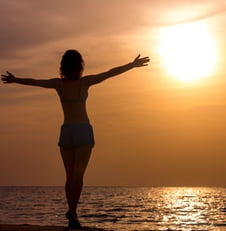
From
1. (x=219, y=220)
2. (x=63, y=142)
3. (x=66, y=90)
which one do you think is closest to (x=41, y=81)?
(x=66, y=90)

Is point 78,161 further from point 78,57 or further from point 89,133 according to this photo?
point 78,57

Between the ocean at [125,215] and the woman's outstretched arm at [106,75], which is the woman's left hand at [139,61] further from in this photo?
the ocean at [125,215]

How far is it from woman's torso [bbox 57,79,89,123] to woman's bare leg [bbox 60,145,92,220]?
48cm

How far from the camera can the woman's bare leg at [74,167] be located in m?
9.23

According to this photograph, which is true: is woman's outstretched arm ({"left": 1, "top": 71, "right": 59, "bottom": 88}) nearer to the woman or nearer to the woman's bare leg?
the woman

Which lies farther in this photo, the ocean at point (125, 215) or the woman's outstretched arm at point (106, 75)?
the ocean at point (125, 215)

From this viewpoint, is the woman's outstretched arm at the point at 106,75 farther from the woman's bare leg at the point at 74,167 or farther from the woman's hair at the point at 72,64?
the woman's bare leg at the point at 74,167

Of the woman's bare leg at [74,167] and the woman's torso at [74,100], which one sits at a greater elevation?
the woman's torso at [74,100]

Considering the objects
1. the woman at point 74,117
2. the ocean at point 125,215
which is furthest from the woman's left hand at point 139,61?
the ocean at point 125,215

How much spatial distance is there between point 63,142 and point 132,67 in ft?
5.41

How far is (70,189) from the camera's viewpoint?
30.9ft

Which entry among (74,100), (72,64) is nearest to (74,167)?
(74,100)

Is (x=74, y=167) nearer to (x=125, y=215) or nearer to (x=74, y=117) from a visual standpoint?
(x=74, y=117)

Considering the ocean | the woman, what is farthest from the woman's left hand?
the ocean
